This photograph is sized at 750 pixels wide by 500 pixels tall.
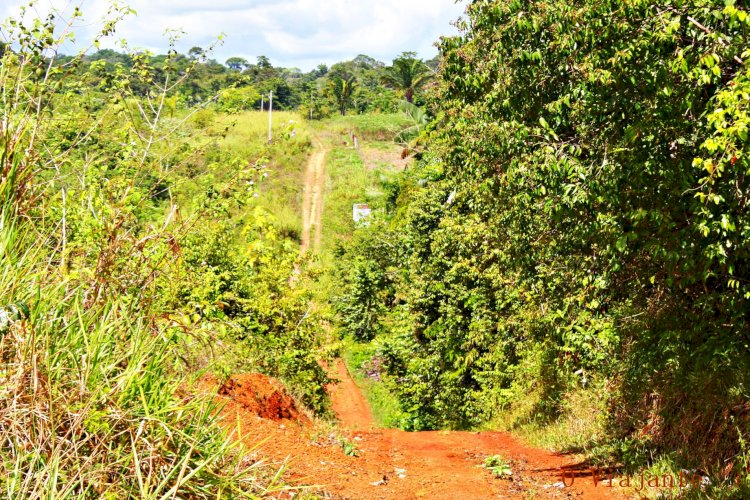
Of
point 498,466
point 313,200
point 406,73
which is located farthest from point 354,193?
point 498,466

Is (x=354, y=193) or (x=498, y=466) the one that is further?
(x=354, y=193)

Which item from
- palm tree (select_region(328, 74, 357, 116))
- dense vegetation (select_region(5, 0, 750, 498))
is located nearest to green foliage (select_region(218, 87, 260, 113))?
dense vegetation (select_region(5, 0, 750, 498))

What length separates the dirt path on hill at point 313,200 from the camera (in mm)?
41250

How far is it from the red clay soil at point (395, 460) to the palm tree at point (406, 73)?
42.9 metres

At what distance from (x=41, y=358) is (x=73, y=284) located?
59cm

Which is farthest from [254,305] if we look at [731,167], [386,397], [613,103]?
[731,167]

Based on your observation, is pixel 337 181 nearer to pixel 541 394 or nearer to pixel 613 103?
pixel 541 394

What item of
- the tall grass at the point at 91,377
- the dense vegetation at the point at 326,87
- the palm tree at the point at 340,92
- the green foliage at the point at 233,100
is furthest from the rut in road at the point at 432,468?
the palm tree at the point at 340,92

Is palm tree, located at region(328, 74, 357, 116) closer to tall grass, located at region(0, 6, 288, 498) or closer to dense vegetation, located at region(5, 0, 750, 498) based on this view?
dense vegetation, located at region(5, 0, 750, 498)

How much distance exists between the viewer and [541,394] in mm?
13586

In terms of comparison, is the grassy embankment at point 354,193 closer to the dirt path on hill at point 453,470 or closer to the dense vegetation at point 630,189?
the dirt path on hill at point 453,470

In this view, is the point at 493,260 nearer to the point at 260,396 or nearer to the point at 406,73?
the point at 260,396

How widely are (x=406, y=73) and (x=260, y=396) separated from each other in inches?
1769

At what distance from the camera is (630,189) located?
6.26 m
